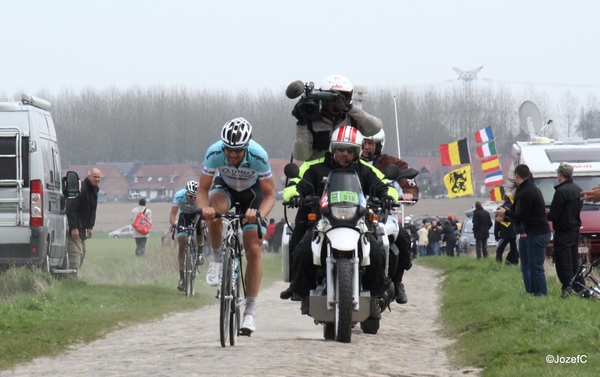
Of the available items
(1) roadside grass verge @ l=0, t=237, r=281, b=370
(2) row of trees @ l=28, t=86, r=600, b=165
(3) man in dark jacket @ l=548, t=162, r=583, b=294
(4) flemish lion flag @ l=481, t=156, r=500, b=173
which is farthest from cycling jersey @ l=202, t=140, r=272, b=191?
(2) row of trees @ l=28, t=86, r=600, b=165

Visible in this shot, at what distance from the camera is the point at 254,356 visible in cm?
830

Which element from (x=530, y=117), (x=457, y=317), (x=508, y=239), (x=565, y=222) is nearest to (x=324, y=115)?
(x=457, y=317)

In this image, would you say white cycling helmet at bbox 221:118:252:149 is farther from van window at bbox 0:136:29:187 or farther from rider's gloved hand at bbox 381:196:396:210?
van window at bbox 0:136:29:187

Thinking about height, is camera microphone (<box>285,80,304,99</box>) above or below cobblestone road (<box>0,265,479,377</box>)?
above

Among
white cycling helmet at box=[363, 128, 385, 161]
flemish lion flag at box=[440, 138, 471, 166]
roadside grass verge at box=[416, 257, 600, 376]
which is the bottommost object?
roadside grass verge at box=[416, 257, 600, 376]

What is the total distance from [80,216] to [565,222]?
27.8ft

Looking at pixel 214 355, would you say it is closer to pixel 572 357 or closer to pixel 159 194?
pixel 572 357

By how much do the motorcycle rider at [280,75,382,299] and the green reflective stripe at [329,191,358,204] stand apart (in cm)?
74

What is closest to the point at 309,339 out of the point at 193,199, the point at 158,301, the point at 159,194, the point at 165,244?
the point at 158,301

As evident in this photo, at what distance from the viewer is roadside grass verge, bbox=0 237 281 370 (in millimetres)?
9922

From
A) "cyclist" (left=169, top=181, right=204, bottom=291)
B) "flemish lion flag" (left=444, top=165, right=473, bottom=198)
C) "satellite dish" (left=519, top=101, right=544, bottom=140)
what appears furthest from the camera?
"flemish lion flag" (left=444, top=165, right=473, bottom=198)

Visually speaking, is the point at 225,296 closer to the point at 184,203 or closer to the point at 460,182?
the point at 184,203

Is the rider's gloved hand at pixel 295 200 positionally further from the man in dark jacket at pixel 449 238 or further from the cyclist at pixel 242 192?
the man in dark jacket at pixel 449 238

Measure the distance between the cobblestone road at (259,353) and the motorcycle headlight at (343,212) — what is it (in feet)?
3.62
